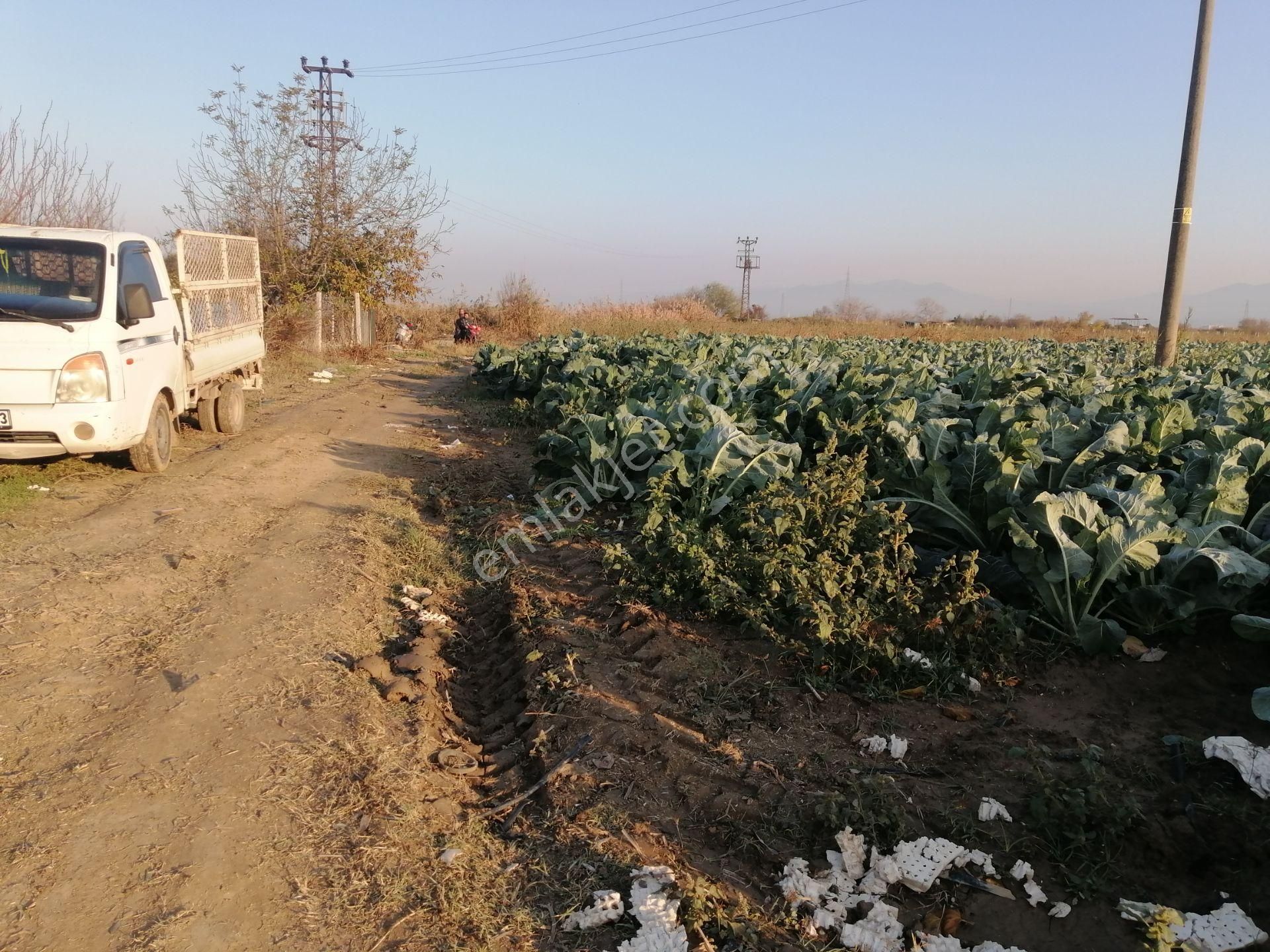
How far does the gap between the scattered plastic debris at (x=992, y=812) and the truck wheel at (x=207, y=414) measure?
9.19m

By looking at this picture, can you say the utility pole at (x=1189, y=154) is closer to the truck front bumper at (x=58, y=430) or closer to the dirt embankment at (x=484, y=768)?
the dirt embankment at (x=484, y=768)

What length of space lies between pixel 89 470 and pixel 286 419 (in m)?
3.97

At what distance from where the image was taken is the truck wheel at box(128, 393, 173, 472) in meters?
7.25

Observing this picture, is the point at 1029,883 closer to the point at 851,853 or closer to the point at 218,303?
the point at 851,853

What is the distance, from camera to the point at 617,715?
11.9ft

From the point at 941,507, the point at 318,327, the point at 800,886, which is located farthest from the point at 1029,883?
the point at 318,327

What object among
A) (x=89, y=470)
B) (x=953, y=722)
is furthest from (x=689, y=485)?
(x=89, y=470)

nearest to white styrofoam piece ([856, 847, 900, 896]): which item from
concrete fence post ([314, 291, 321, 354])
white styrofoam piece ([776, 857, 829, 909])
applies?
white styrofoam piece ([776, 857, 829, 909])

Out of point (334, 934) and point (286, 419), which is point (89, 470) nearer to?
point (286, 419)

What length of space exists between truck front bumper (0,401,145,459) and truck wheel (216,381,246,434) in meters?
3.23

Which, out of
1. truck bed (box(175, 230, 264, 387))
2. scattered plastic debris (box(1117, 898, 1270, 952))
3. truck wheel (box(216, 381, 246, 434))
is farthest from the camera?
truck wheel (box(216, 381, 246, 434))

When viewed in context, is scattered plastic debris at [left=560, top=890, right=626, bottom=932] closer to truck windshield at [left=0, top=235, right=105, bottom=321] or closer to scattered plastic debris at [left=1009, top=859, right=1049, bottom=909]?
scattered plastic debris at [left=1009, top=859, right=1049, bottom=909]

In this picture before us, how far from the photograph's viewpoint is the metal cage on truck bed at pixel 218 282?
8547 millimetres

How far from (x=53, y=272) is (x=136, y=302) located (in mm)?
746
